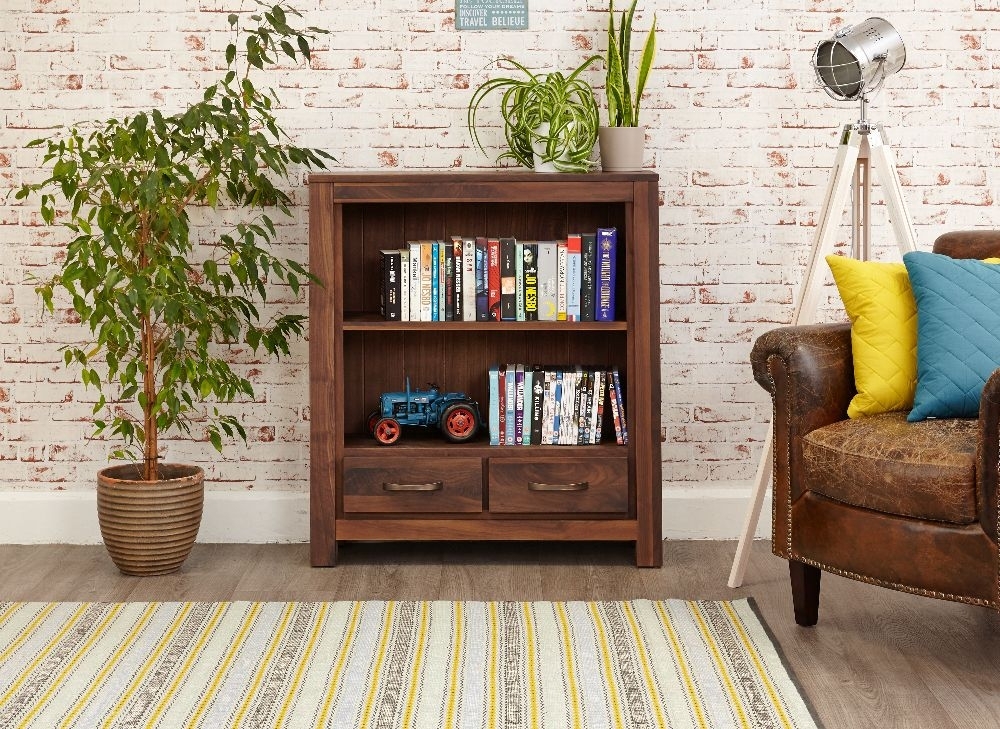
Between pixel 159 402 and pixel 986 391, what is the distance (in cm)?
207

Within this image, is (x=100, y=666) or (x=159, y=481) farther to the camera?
(x=159, y=481)

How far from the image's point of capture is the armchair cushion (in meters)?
2.22

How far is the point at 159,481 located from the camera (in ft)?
10.2

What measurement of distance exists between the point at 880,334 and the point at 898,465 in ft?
1.44

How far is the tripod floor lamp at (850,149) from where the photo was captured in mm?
2900

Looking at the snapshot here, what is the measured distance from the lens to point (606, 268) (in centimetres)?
319

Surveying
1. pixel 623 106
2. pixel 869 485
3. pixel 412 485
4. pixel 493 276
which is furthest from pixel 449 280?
pixel 869 485

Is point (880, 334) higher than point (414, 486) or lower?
higher

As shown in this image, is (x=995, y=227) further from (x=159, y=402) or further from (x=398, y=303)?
(x=159, y=402)

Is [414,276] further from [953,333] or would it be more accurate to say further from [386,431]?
[953,333]

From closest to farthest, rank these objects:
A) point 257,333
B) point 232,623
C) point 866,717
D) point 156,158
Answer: point 866,717 < point 232,623 < point 156,158 < point 257,333

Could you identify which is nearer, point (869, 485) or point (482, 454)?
point (869, 485)

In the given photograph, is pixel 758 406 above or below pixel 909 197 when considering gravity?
below

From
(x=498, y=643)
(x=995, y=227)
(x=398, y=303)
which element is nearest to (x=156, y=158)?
(x=398, y=303)
